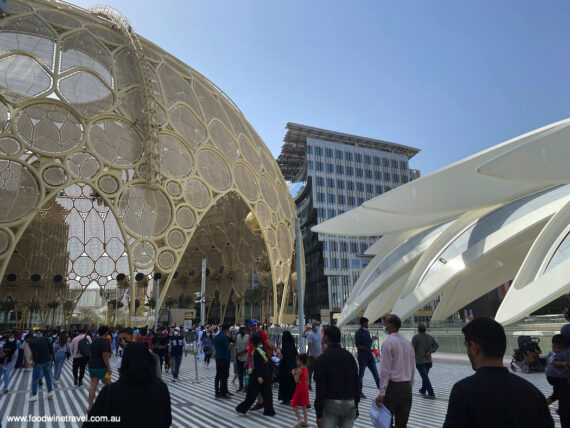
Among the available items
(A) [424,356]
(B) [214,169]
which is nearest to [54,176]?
(B) [214,169]

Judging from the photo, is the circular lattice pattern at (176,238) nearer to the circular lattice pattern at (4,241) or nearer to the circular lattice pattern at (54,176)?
the circular lattice pattern at (54,176)

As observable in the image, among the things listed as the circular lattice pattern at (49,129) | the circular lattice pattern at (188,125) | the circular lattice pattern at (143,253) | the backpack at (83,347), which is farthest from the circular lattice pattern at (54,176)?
the backpack at (83,347)

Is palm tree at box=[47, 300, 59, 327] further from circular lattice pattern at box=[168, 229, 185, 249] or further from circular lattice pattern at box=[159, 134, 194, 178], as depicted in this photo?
circular lattice pattern at box=[159, 134, 194, 178]

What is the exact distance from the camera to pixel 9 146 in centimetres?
2223

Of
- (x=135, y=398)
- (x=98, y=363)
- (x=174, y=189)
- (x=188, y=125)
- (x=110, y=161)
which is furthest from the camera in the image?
(x=188, y=125)

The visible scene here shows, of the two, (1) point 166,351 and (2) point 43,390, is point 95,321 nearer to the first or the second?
(1) point 166,351

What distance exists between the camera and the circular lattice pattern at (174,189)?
85.8 feet

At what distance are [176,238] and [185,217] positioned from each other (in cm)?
156

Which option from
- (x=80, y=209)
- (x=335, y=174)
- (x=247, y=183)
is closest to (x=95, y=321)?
(x=80, y=209)

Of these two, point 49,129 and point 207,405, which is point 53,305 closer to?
point 49,129

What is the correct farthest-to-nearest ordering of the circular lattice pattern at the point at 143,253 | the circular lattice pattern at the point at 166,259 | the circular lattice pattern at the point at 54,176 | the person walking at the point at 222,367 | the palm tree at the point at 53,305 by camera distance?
the palm tree at the point at 53,305, the circular lattice pattern at the point at 166,259, the circular lattice pattern at the point at 143,253, the circular lattice pattern at the point at 54,176, the person walking at the point at 222,367

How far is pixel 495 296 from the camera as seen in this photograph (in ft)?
102

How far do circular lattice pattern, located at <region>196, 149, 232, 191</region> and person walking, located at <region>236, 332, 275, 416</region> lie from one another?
21.9 metres

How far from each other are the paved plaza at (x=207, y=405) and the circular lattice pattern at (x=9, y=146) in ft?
49.2
